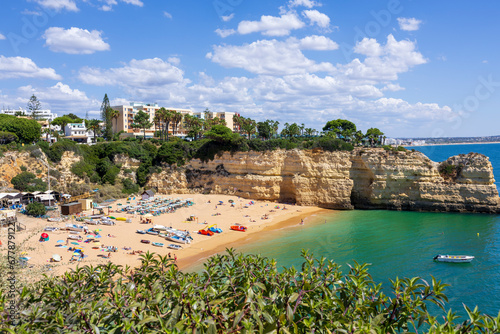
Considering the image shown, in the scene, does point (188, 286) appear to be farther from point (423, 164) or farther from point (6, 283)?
point (423, 164)

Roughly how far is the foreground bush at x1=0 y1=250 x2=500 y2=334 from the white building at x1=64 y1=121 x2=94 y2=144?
232 ft

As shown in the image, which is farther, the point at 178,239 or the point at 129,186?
the point at 129,186

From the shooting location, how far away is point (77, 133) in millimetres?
78625

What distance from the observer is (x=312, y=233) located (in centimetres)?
3625

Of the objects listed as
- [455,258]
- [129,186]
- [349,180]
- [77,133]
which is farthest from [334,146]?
[77,133]

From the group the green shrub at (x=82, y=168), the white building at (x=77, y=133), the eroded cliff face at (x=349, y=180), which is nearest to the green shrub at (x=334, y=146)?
the eroded cliff face at (x=349, y=180)

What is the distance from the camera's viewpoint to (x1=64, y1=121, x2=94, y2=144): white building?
7475 centimetres

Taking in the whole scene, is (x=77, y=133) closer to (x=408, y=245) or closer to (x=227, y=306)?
(x=408, y=245)

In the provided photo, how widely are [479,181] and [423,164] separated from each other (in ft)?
25.8

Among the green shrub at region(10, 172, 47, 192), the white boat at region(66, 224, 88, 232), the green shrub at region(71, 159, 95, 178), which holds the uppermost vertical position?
the green shrub at region(71, 159, 95, 178)

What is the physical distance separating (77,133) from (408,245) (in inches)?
3046

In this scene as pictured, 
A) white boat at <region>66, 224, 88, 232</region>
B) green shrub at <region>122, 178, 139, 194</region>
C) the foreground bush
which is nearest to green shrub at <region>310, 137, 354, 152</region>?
green shrub at <region>122, 178, 139, 194</region>

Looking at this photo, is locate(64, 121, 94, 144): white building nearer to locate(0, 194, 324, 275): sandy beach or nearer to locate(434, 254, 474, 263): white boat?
locate(0, 194, 324, 275): sandy beach

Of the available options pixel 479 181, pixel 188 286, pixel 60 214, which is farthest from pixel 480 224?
pixel 60 214
